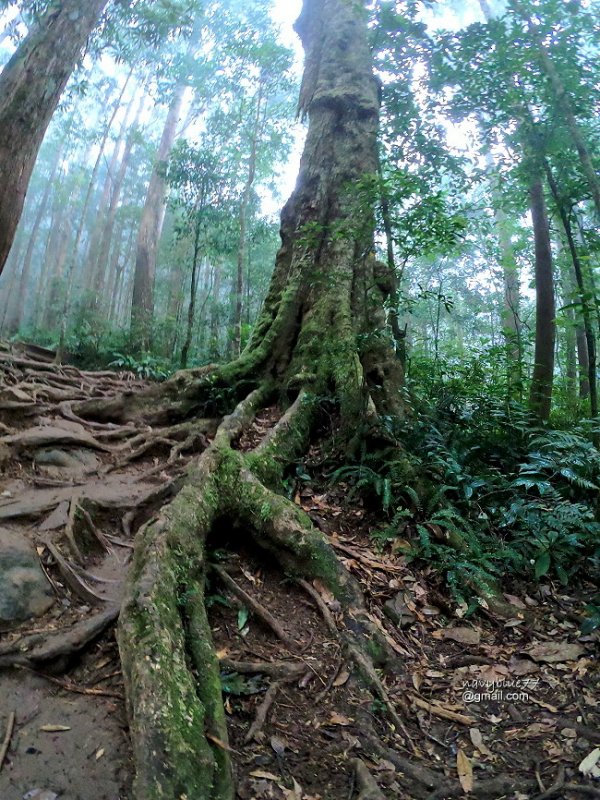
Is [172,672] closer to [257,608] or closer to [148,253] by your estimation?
[257,608]

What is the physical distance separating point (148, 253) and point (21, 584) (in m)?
14.1

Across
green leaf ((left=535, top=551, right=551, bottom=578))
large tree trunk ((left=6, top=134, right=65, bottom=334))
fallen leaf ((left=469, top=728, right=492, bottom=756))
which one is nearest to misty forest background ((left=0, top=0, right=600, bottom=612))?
green leaf ((left=535, top=551, right=551, bottom=578))

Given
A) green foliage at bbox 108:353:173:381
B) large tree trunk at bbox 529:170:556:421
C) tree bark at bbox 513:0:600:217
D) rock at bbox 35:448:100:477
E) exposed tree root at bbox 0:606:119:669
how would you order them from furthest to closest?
green foliage at bbox 108:353:173:381 < large tree trunk at bbox 529:170:556:421 < tree bark at bbox 513:0:600:217 < rock at bbox 35:448:100:477 < exposed tree root at bbox 0:606:119:669

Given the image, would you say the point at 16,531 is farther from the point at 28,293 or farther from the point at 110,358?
the point at 28,293

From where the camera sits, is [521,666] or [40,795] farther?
[521,666]

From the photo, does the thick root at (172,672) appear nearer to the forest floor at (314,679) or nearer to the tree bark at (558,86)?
the forest floor at (314,679)

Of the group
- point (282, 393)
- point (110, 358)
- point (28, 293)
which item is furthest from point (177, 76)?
point (28, 293)

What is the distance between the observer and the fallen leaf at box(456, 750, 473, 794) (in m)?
2.11

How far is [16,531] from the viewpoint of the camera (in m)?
3.50

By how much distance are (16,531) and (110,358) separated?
8240 millimetres

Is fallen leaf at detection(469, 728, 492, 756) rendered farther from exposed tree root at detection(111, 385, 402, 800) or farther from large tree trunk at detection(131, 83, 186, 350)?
large tree trunk at detection(131, 83, 186, 350)

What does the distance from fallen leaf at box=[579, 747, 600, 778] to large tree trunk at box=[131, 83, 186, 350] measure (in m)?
11.4

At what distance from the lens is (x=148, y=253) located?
1538 cm

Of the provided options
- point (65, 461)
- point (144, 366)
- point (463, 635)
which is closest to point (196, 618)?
point (463, 635)
